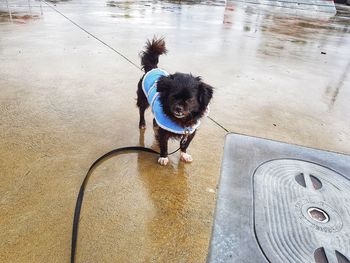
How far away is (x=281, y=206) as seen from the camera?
1.99 m

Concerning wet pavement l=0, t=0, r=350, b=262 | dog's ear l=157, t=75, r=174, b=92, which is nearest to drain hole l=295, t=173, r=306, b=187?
wet pavement l=0, t=0, r=350, b=262

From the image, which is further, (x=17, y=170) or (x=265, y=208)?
(x=17, y=170)

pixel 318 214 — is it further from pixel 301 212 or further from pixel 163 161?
pixel 163 161

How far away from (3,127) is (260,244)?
98.9 inches

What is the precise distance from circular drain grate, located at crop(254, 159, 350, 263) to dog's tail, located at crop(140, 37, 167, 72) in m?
1.50

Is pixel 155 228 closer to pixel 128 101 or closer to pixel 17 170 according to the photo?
pixel 17 170

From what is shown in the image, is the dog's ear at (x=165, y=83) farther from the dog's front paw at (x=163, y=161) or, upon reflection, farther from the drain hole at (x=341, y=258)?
the drain hole at (x=341, y=258)

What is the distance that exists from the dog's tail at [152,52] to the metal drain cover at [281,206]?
116cm

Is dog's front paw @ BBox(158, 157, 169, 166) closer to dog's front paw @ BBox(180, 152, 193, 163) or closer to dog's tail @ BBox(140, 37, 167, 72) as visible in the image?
dog's front paw @ BBox(180, 152, 193, 163)

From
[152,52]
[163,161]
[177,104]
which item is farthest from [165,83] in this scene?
[152,52]

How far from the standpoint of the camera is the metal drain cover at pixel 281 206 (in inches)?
65.8

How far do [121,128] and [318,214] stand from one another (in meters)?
1.91

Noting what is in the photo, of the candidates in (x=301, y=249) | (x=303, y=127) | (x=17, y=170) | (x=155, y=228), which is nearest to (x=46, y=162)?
(x=17, y=170)

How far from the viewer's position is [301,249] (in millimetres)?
1686
